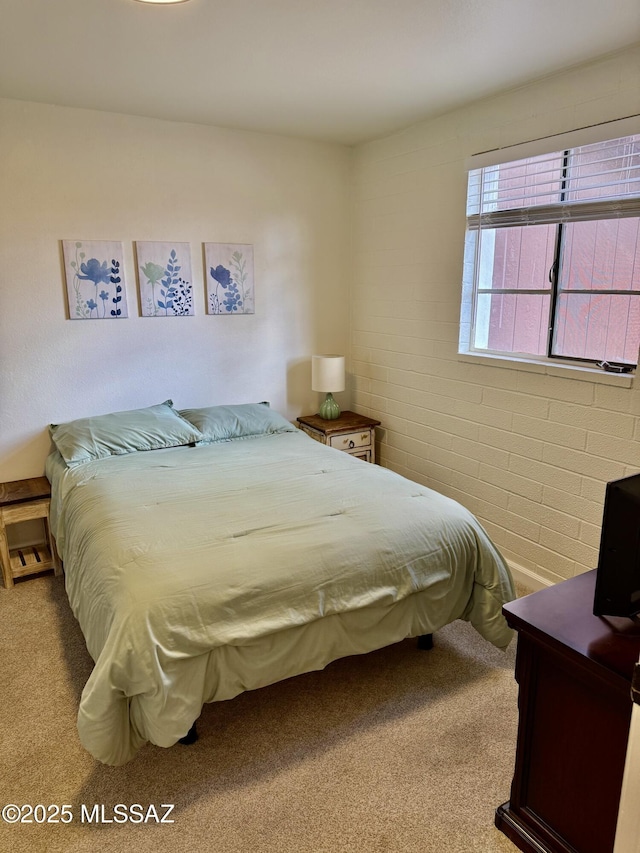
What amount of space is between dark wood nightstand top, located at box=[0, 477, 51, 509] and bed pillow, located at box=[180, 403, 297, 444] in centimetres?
91

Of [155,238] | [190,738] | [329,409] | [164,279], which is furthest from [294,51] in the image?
[190,738]

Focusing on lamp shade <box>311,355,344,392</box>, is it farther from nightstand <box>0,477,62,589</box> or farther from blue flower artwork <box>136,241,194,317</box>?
nightstand <box>0,477,62,589</box>

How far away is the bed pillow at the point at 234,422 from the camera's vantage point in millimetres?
3541

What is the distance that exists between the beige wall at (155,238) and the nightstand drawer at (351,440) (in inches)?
18.4

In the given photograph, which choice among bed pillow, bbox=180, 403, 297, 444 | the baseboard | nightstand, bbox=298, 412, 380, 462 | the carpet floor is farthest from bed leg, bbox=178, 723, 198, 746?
nightstand, bbox=298, 412, 380, 462

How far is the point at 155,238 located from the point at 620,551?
3.16 metres

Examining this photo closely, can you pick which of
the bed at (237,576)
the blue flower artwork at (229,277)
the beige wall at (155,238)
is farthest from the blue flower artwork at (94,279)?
the bed at (237,576)

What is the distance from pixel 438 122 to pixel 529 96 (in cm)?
66

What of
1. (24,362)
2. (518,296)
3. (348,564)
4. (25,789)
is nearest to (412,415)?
(518,296)

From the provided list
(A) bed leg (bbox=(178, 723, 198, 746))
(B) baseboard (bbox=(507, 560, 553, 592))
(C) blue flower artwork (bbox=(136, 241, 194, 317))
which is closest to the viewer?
(A) bed leg (bbox=(178, 723, 198, 746))

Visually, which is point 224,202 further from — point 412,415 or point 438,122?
point 412,415

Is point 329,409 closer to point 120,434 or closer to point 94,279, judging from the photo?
point 120,434

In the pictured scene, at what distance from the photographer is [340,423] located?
4.06 m

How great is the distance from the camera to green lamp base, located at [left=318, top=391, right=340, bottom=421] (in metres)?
4.14
